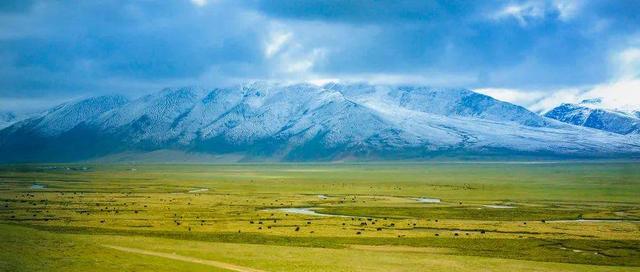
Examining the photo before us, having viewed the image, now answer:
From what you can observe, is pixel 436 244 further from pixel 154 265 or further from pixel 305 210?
pixel 305 210

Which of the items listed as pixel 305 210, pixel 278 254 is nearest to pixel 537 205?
pixel 305 210

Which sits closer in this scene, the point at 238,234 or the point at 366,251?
the point at 366,251

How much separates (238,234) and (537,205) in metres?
68.0

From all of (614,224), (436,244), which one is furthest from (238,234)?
(614,224)

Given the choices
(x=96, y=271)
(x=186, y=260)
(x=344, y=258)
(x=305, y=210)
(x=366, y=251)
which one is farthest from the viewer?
(x=305, y=210)

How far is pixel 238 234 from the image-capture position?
79000 mm

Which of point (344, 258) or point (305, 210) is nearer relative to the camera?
point (344, 258)

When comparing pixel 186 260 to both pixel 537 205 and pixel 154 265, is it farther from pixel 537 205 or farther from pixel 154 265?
pixel 537 205

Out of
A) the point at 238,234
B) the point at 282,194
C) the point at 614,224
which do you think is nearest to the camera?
the point at 238,234

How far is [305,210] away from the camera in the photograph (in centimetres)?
11525

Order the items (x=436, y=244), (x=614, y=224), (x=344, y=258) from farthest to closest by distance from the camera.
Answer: (x=614, y=224), (x=436, y=244), (x=344, y=258)

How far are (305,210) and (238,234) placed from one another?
37.0m

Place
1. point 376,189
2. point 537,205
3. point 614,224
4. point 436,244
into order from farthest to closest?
point 376,189 < point 537,205 < point 614,224 < point 436,244

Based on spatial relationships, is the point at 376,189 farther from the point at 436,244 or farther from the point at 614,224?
the point at 436,244
